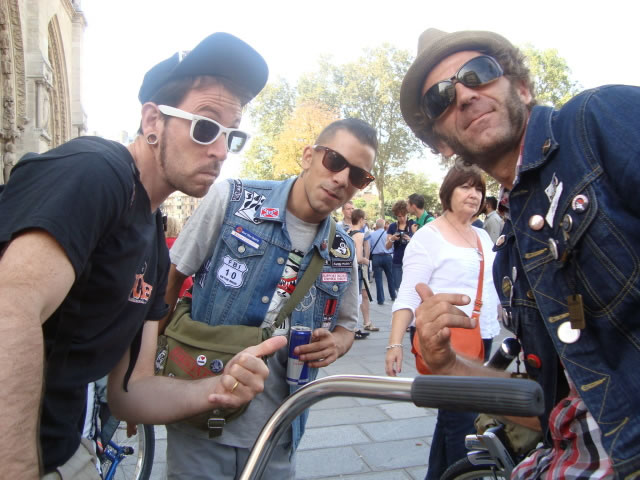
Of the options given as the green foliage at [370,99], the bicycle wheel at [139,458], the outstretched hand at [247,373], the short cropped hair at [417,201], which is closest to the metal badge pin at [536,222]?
the outstretched hand at [247,373]

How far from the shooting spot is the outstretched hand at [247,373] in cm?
155

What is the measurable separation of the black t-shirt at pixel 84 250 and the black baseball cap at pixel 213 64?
1.77 ft

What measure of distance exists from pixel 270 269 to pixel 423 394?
1.44 m

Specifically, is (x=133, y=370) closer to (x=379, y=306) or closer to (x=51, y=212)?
(x=51, y=212)

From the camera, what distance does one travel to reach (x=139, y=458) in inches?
130

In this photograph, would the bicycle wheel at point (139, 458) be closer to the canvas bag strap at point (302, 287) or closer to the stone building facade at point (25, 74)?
the canvas bag strap at point (302, 287)

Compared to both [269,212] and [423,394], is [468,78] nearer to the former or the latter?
[269,212]

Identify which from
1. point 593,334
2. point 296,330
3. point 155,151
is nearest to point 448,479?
point 296,330

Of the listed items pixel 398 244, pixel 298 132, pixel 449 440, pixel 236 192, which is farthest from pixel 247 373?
pixel 298 132

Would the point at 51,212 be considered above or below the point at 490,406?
above

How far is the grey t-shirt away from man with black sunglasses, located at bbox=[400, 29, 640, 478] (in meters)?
0.77

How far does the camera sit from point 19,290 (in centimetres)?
103

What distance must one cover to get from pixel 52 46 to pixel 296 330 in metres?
22.5

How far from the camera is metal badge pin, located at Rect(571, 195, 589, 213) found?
118 cm
